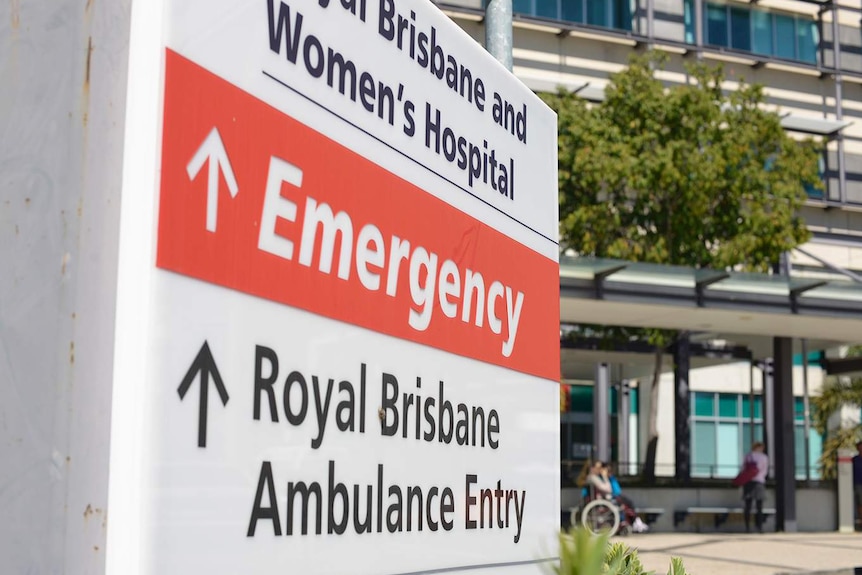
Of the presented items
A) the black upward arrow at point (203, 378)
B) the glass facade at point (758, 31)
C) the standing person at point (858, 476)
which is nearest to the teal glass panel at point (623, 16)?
the glass facade at point (758, 31)

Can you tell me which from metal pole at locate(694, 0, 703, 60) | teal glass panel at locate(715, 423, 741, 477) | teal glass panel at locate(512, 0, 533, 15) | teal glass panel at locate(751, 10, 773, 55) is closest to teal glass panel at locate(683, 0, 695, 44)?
metal pole at locate(694, 0, 703, 60)

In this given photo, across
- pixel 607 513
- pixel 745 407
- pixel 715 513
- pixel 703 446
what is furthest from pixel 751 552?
pixel 745 407

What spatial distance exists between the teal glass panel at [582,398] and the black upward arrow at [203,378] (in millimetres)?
39448

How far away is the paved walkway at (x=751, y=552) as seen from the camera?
13016mm

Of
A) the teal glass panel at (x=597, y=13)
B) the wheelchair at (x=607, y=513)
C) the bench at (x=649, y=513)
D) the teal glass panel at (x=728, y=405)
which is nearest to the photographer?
the wheelchair at (x=607, y=513)

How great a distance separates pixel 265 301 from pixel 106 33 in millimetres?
461

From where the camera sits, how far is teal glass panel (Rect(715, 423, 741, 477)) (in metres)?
41.8

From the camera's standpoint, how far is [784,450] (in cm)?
2131

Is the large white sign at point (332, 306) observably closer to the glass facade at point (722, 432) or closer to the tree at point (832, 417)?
the tree at point (832, 417)

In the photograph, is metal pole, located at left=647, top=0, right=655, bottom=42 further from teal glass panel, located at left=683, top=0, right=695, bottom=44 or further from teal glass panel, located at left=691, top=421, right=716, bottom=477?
teal glass panel, located at left=691, top=421, right=716, bottom=477

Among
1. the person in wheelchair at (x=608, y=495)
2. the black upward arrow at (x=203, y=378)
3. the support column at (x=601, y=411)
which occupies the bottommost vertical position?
the person in wheelchair at (x=608, y=495)

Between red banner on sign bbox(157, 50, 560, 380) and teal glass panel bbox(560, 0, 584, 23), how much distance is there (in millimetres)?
33407

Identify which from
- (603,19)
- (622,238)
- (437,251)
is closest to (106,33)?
(437,251)

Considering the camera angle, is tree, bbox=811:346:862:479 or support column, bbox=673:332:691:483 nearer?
support column, bbox=673:332:691:483
